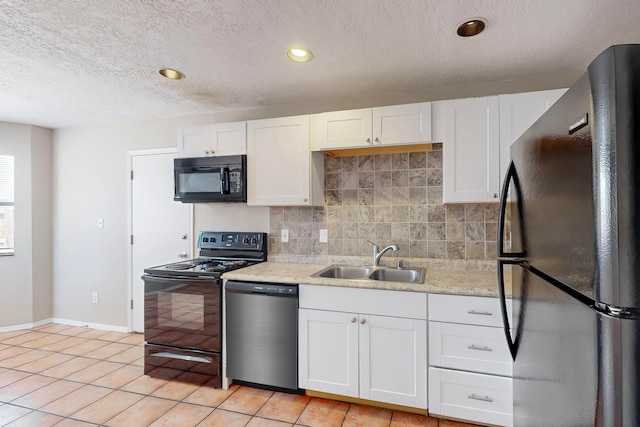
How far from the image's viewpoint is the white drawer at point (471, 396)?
1.85 m

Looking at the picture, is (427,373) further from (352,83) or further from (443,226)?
(352,83)

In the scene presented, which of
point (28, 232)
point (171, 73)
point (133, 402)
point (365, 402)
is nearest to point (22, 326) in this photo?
point (28, 232)

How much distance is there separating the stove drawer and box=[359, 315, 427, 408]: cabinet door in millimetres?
1123

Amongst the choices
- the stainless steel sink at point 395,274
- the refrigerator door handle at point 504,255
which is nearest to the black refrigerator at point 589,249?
the refrigerator door handle at point 504,255

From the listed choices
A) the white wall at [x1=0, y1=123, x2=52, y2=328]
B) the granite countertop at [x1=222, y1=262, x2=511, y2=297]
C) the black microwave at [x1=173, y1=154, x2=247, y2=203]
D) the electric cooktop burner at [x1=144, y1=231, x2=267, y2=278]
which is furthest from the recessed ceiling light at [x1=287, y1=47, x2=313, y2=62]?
Result: the white wall at [x1=0, y1=123, x2=52, y2=328]

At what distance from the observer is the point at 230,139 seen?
2.82 meters

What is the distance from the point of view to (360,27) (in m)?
1.74

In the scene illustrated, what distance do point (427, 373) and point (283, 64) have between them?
7.21ft

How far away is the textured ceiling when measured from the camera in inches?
62.2

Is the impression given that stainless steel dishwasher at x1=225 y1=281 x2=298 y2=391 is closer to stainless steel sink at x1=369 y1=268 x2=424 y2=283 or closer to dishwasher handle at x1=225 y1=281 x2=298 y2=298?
dishwasher handle at x1=225 y1=281 x2=298 y2=298

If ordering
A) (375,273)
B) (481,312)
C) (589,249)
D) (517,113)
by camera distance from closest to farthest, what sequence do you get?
(589,249)
(481,312)
(517,113)
(375,273)

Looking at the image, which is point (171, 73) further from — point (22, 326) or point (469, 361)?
point (22, 326)

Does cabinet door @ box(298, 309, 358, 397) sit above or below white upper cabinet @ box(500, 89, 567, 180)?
below

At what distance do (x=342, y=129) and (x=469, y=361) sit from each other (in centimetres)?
178
